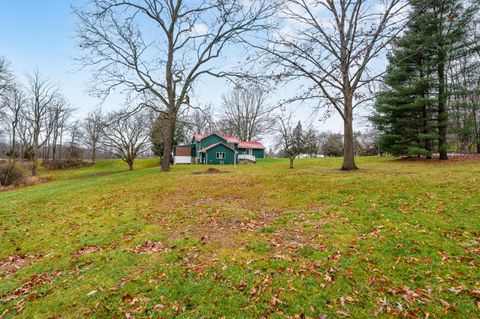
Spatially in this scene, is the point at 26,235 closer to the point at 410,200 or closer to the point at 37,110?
the point at 410,200

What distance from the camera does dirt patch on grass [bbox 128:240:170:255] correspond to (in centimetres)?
445

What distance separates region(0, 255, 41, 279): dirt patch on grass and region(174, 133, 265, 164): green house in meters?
24.8

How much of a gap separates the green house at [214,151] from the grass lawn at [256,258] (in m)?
23.2

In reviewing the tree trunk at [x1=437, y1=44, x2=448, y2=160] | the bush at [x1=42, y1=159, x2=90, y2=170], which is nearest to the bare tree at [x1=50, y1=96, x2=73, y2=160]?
the bush at [x1=42, y1=159, x2=90, y2=170]

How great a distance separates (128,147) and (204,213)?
2330 cm

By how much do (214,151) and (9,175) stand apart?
819 inches

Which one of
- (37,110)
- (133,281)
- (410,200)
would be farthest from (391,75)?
(37,110)

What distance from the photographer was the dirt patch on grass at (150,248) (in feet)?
14.6

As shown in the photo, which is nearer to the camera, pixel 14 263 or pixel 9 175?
pixel 14 263

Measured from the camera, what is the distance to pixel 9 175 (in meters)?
18.0

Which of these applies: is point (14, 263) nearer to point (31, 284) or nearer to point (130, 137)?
point (31, 284)

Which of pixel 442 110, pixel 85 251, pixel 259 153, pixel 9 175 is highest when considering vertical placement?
pixel 442 110

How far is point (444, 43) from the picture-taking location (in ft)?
55.2

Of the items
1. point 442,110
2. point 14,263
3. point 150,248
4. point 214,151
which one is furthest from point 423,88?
point 14,263
